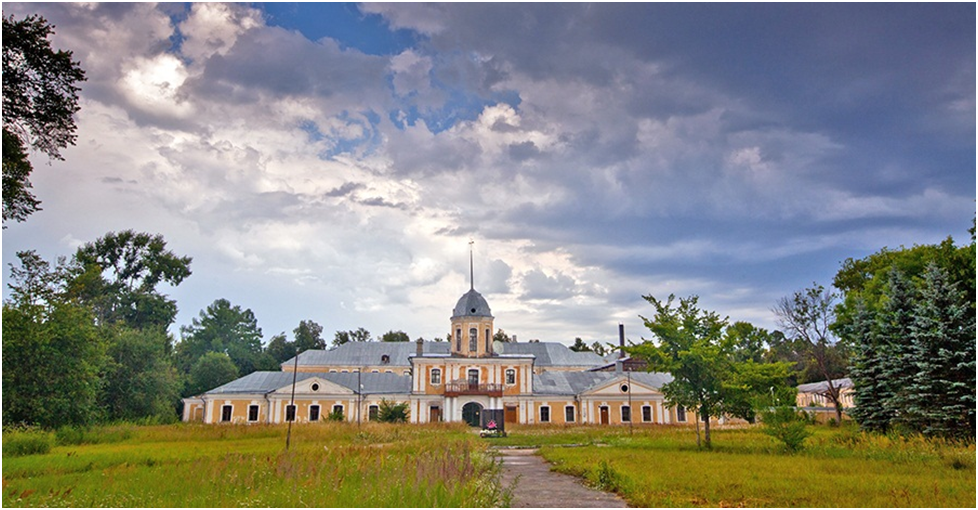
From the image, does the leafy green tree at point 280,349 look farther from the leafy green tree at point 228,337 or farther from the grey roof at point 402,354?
the grey roof at point 402,354

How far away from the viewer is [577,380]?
186 ft

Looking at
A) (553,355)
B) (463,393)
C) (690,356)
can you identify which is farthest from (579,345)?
(690,356)

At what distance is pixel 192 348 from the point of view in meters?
84.1

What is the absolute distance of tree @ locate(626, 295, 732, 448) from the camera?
2381 centimetres

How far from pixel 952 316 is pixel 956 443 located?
4.03 metres

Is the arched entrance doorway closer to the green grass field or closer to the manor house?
the manor house

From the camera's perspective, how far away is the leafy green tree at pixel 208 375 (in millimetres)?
62722

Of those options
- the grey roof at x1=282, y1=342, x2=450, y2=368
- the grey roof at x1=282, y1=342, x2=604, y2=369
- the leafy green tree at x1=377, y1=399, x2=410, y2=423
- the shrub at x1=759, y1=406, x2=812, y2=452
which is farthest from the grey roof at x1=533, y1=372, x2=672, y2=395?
the shrub at x1=759, y1=406, x2=812, y2=452

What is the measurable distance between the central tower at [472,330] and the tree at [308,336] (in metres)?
39.3

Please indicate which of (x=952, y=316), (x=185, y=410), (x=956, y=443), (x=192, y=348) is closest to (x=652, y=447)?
(x=956, y=443)

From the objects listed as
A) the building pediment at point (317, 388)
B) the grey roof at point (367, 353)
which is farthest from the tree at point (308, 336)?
the building pediment at point (317, 388)

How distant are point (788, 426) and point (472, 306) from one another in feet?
124

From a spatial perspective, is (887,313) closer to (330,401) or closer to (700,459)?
(700,459)

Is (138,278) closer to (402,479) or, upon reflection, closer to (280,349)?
(280,349)
